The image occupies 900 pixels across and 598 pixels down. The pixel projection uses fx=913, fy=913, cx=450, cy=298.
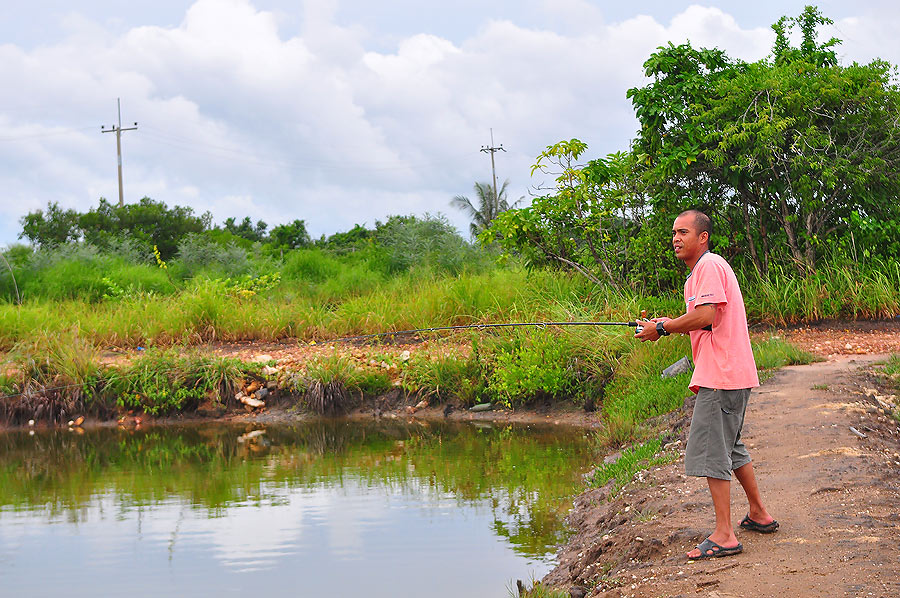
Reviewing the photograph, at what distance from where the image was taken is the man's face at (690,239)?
4648mm

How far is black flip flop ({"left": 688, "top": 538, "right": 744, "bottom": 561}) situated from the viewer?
14.7 feet

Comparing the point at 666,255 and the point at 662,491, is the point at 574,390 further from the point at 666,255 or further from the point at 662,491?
the point at 662,491

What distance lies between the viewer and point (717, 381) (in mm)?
4457

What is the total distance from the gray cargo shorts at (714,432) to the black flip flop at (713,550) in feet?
1.12

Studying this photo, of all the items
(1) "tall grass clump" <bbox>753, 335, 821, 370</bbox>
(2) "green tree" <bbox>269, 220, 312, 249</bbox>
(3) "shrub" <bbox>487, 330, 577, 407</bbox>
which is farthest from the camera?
(2) "green tree" <bbox>269, 220, 312, 249</bbox>

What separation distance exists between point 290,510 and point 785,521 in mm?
4219

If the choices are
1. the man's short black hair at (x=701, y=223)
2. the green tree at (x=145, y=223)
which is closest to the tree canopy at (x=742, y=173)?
the man's short black hair at (x=701, y=223)

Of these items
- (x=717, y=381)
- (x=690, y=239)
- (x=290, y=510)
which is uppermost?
(x=690, y=239)

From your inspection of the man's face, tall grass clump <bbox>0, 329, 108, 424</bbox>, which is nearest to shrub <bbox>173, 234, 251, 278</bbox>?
tall grass clump <bbox>0, 329, 108, 424</bbox>

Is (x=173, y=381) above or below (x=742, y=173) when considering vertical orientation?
below

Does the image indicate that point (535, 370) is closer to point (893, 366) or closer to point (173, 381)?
point (893, 366)

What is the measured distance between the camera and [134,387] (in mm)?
12617

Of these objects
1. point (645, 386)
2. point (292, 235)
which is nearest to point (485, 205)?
point (292, 235)

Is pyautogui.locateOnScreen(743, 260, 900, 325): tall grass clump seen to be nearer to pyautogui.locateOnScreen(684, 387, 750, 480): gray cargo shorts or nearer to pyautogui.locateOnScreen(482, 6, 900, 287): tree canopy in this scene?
pyautogui.locateOnScreen(482, 6, 900, 287): tree canopy
